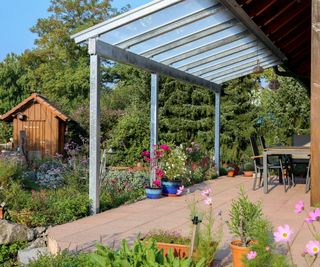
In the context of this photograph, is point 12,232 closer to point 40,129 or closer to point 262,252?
point 262,252

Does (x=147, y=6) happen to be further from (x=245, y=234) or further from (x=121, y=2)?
(x=121, y=2)

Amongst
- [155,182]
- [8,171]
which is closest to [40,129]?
[155,182]

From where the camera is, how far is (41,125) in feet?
44.7

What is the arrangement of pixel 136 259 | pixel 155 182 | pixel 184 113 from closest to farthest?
Result: pixel 136 259
pixel 155 182
pixel 184 113

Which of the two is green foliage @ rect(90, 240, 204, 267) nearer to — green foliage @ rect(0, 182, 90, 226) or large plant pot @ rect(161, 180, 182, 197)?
green foliage @ rect(0, 182, 90, 226)

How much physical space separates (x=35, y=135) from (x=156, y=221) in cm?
909

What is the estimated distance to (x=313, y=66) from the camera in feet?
19.2

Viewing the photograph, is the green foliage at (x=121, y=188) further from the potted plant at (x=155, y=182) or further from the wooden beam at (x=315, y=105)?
the wooden beam at (x=315, y=105)

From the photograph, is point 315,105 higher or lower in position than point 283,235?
higher

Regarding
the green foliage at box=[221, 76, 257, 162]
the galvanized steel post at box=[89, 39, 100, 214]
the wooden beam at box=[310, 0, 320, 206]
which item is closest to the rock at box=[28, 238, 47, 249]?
the galvanized steel post at box=[89, 39, 100, 214]

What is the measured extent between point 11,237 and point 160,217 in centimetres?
181

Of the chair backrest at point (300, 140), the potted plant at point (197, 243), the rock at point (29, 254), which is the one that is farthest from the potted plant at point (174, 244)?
the chair backrest at point (300, 140)

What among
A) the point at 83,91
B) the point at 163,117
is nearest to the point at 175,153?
the point at 163,117

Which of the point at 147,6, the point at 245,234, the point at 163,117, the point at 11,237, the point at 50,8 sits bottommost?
the point at 11,237
